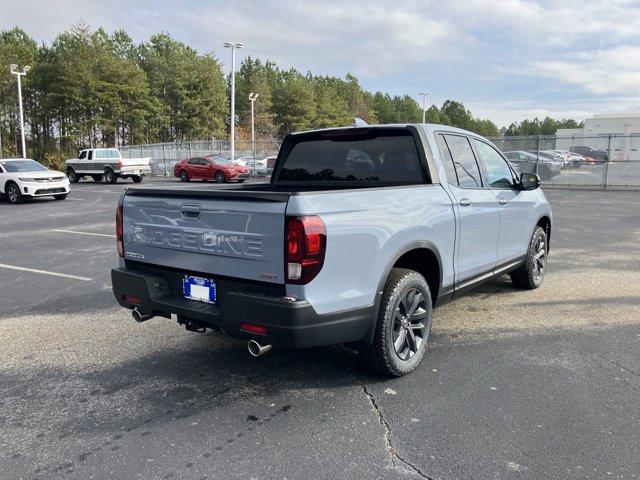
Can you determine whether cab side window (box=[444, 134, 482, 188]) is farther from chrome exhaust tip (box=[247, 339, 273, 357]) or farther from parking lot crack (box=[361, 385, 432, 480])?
chrome exhaust tip (box=[247, 339, 273, 357])

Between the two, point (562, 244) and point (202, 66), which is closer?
point (562, 244)

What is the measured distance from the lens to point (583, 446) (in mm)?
2898

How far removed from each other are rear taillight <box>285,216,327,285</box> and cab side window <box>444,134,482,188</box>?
201 centimetres

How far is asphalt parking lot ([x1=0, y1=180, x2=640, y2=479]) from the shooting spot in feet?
9.15

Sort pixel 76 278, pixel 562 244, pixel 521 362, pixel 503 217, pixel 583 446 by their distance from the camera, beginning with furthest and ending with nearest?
pixel 562 244 < pixel 76 278 < pixel 503 217 < pixel 521 362 < pixel 583 446

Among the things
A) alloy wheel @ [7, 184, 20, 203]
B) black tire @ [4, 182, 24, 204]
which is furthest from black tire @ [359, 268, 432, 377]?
alloy wheel @ [7, 184, 20, 203]

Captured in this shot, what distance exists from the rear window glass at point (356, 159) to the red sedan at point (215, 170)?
79.1 feet

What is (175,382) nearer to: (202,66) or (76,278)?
(76,278)

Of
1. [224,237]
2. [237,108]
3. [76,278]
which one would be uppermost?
[237,108]

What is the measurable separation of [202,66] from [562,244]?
58407mm

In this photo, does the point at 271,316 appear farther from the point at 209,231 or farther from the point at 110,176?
the point at 110,176

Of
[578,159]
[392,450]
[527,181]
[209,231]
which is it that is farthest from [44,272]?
[578,159]

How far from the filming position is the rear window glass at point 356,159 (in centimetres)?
445

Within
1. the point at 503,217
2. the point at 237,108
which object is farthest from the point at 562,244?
the point at 237,108
